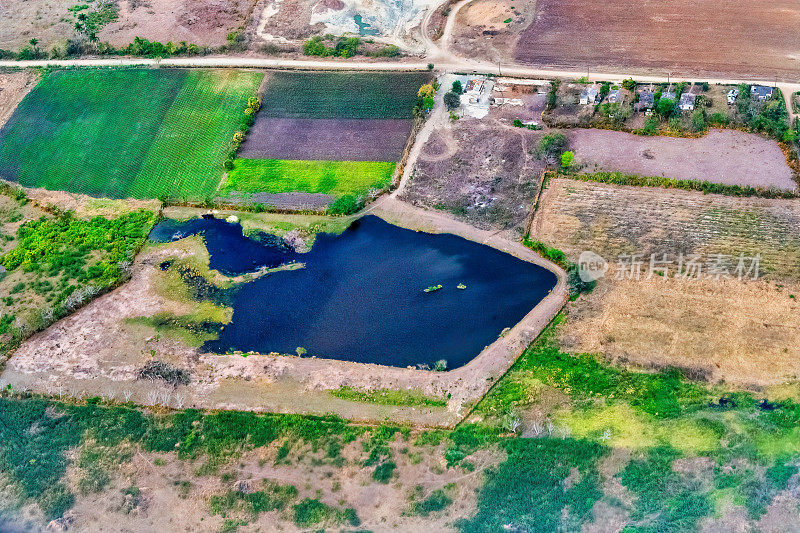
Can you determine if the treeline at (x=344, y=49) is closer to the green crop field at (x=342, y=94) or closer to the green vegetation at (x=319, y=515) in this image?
the green crop field at (x=342, y=94)

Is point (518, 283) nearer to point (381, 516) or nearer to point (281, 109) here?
point (381, 516)

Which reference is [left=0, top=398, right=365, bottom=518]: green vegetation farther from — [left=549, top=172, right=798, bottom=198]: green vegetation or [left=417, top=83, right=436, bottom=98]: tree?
[left=417, top=83, right=436, bottom=98]: tree

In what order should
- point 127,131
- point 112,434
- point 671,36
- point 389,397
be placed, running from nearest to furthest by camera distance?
point 112,434 → point 389,397 → point 127,131 → point 671,36

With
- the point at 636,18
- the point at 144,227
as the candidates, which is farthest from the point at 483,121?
the point at 144,227

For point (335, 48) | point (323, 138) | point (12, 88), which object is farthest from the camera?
point (335, 48)

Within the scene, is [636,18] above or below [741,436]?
above

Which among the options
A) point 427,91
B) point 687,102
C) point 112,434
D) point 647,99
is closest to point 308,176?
point 427,91

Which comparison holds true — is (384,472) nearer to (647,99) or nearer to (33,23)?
(647,99)
